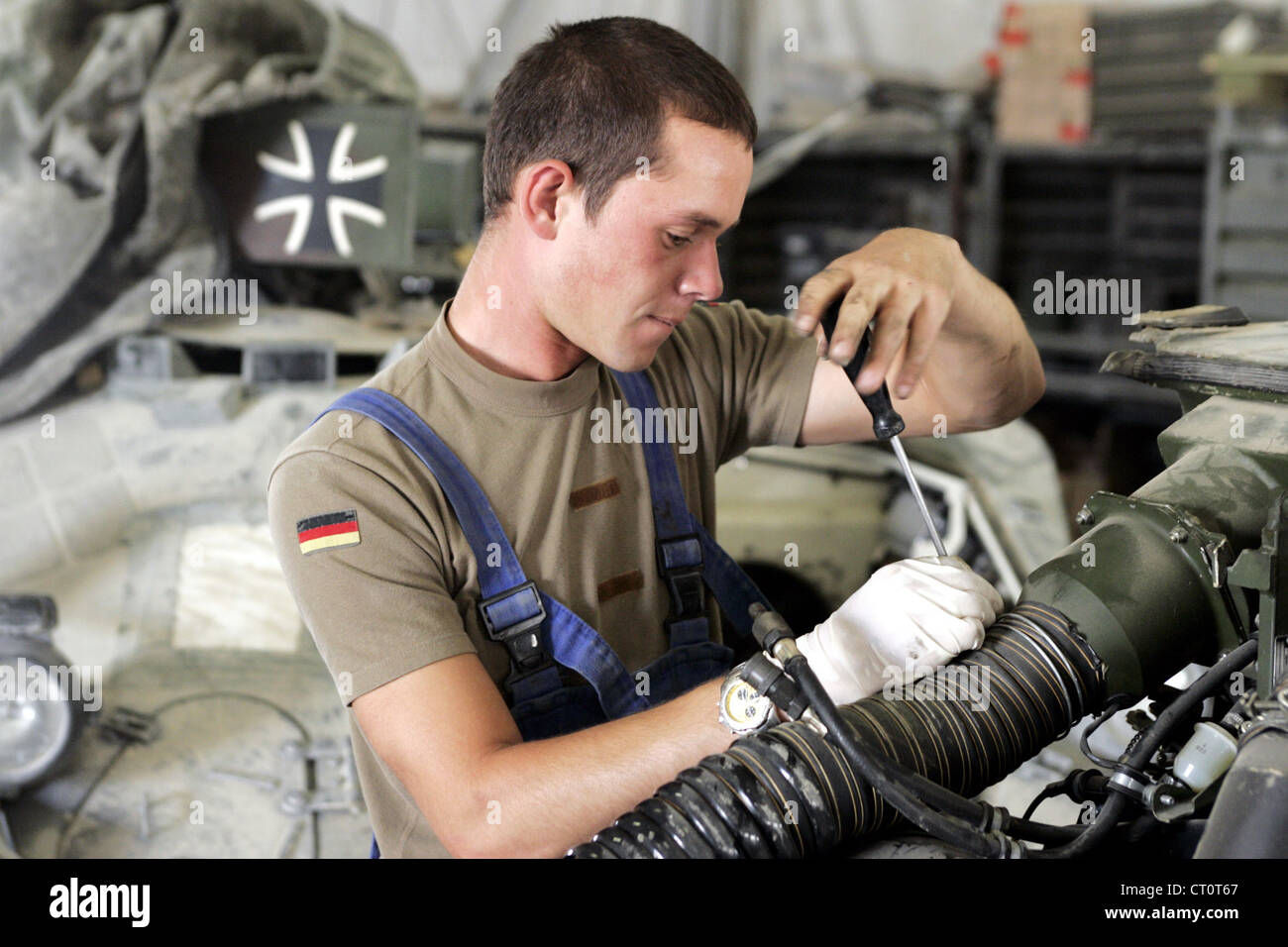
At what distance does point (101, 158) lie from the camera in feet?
11.0

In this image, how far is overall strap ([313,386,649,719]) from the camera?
124 centimetres

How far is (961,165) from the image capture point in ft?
16.0

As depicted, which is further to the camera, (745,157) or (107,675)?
(107,675)

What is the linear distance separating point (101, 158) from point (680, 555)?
268cm

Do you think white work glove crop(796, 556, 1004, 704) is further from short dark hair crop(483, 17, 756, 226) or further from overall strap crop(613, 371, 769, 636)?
short dark hair crop(483, 17, 756, 226)

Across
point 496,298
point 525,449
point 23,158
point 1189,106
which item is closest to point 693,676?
point 525,449

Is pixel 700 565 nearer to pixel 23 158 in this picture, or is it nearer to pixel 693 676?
pixel 693 676

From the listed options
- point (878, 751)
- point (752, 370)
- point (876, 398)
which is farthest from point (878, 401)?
point (752, 370)

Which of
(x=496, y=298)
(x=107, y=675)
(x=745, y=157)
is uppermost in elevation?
(x=745, y=157)

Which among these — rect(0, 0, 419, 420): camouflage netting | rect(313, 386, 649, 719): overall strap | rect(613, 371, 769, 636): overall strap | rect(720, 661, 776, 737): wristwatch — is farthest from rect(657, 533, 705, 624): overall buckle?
rect(0, 0, 419, 420): camouflage netting

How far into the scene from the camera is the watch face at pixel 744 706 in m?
1.01

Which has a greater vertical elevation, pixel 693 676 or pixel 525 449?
pixel 525 449

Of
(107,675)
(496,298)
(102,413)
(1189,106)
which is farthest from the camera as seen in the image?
(1189,106)

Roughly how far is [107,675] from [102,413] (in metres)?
0.77
